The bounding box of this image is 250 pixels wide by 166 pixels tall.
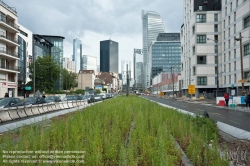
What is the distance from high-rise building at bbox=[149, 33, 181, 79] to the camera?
584ft

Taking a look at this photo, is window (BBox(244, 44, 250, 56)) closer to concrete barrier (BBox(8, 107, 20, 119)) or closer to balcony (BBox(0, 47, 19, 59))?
concrete barrier (BBox(8, 107, 20, 119))

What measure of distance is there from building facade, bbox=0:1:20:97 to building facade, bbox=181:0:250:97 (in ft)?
141

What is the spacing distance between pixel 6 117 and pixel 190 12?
2682 inches

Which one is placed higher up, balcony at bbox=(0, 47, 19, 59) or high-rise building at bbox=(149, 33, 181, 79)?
high-rise building at bbox=(149, 33, 181, 79)

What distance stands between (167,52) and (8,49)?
142 meters

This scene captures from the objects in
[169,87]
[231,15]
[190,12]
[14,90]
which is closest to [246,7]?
[231,15]

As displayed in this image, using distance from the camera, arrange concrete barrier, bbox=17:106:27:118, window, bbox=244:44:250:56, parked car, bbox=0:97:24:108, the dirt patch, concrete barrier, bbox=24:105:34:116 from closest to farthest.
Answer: the dirt patch < concrete barrier, bbox=17:106:27:118 < concrete barrier, bbox=24:105:34:116 < parked car, bbox=0:97:24:108 < window, bbox=244:44:250:56

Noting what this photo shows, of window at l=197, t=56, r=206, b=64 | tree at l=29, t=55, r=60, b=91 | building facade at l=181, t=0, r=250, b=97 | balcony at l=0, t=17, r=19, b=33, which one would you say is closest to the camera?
balcony at l=0, t=17, r=19, b=33

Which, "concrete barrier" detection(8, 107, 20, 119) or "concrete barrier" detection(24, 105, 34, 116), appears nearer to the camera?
"concrete barrier" detection(8, 107, 20, 119)

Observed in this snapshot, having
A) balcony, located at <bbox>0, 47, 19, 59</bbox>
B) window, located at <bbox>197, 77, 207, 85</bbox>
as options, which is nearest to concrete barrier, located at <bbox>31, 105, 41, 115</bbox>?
balcony, located at <bbox>0, 47, 19, 59</bbox>

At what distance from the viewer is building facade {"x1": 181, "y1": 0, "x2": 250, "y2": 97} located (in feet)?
179

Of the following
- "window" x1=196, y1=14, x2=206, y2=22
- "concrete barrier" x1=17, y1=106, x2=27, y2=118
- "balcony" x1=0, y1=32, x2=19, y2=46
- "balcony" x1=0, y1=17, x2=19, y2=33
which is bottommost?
"concrete barrier" x1=17, y1=106, x2=27, y2=118

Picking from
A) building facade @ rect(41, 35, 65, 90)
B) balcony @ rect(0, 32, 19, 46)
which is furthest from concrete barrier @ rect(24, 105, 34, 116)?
building facade @ rect(41, 35, 65, 90)

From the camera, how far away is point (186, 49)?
76750 mm
